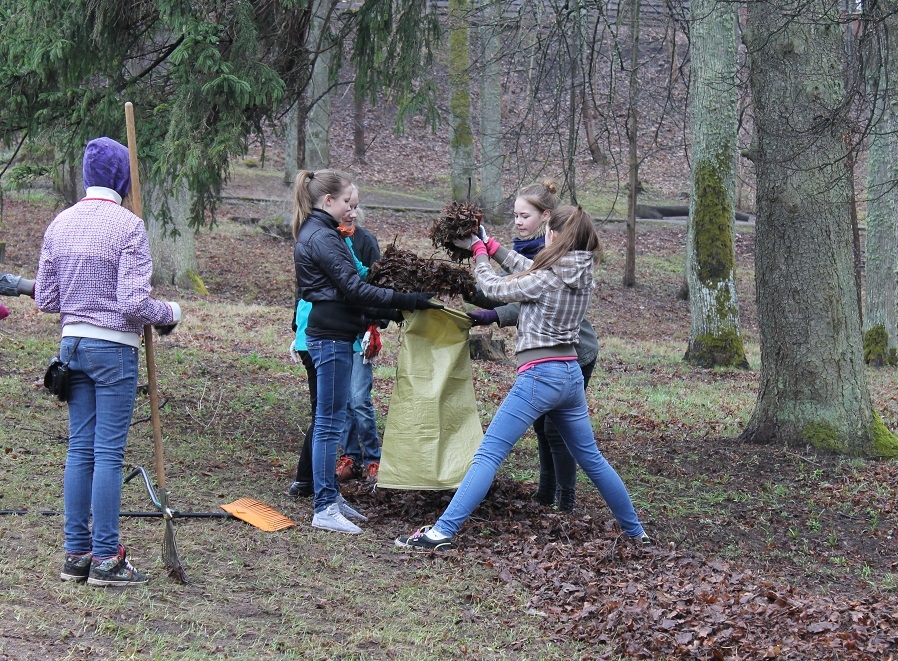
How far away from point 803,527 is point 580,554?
198cm

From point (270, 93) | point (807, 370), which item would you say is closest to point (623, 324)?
point (807, 370)

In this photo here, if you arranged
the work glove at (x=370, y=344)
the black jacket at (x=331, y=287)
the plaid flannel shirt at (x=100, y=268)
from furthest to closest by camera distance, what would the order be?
1. the work glove at (x=370, y=344)
2. the black jacket at (x=331, y=287)
3. the plaid flannel shirt at (x=100, y=268)

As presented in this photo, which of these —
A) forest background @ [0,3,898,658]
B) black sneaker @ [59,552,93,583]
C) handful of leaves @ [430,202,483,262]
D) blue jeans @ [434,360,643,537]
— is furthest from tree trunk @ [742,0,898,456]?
black sneaker @ [59,552,93,583]

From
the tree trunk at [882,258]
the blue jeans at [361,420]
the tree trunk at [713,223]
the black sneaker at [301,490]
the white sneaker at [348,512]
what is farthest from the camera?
the tree trunk at [882,258]

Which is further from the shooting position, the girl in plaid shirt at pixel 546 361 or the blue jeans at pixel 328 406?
the blue jeans at pixel 328 406

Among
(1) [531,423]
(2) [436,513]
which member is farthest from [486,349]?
(1) [531,423]

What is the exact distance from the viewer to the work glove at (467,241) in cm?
522

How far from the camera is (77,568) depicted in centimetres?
Answer: 417

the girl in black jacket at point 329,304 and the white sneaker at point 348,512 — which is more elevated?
the girl in black jacket at point 329,304

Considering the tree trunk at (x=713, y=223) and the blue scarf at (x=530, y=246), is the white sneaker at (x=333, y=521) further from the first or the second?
the tree trunk at (x=713, y=223)

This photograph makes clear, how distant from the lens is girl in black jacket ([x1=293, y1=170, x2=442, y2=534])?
5.16 meters

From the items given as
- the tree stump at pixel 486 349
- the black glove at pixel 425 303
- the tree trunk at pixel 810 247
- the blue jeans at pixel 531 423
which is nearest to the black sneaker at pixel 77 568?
the blue jeans at pixel 531 423

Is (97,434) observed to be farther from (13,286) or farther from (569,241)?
(569,241)

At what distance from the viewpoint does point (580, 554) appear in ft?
16.2
